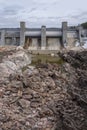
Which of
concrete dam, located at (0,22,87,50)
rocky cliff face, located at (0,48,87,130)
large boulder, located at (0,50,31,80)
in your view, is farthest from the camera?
concrete dam, located at (0,22,87,50)

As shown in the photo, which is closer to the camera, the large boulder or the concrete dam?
the large boulder

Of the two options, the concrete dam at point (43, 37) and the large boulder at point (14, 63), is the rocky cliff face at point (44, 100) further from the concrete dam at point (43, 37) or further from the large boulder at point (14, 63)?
the concrete dam at point (43, 37)

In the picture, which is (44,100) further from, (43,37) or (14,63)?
(43,37)

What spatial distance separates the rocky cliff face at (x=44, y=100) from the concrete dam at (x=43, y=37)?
25225 millimetres

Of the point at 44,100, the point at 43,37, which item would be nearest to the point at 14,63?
the point at 44,100

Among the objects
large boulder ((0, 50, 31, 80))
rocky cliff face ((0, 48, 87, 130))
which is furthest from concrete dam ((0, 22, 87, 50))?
rocky cliff face ((0, 48, 87, 130))

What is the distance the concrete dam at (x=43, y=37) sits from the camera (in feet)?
176

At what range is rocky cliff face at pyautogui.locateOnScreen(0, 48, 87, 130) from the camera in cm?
2186

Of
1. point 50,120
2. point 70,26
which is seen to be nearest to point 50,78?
point 50,120

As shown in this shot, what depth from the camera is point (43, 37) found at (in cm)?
5359

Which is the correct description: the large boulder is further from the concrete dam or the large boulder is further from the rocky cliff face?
the concrete dam

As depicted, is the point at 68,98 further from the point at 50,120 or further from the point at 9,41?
the point at 9,41

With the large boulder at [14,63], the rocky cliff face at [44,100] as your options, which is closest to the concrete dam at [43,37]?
the large boulder at [14,63]

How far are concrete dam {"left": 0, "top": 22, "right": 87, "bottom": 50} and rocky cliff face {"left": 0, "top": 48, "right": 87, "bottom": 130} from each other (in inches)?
993
